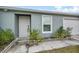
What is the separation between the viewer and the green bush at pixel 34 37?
9.33ft

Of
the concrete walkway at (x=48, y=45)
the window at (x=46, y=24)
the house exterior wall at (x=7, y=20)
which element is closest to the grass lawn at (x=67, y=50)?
the concrete walkway at (x=48, y=45)

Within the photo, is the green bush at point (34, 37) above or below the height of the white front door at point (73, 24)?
below

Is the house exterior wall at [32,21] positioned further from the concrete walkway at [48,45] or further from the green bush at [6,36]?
the concrete walkway at [48,45]

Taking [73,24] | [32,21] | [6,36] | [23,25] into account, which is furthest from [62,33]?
[6,36]

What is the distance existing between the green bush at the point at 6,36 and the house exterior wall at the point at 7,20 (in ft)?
0.30

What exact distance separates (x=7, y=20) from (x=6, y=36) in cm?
34

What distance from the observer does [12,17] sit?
2787 millimetres

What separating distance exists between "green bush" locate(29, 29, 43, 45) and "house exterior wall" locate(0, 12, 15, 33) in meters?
0.42

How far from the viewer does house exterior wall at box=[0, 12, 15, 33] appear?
2.73m

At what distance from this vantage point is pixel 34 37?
2.86 metres

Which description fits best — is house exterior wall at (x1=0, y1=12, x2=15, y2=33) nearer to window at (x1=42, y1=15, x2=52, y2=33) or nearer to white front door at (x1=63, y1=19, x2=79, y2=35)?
window at (x1=42, y1=15, x2=52, y2=33)

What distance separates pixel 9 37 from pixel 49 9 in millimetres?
1019

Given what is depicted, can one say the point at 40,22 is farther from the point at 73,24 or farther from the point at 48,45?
the point at 73,24
